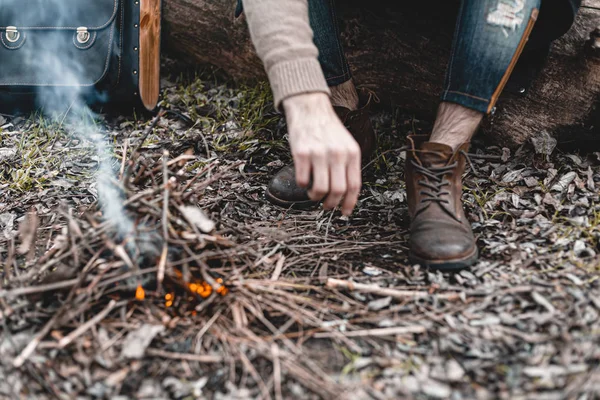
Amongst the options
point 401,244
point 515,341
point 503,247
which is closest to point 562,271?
point 503,247

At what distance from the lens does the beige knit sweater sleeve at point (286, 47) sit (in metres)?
1.65

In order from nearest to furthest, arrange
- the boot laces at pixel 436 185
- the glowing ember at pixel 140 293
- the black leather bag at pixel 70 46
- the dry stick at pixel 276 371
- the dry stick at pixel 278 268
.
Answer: the dry stick at pixel 276 371, the glowing ember at pixel 140 293, the dry stick at pixel 278 268, the boot laces at pixel 436 185, the black leather bag at pixel 70 46

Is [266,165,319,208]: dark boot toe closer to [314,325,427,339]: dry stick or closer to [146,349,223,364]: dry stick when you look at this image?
[314,325,427,339]: dry stick

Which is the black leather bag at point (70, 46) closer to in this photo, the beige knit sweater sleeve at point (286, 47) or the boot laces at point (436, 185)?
the beige knit sweater sleeve at point (286, 47)

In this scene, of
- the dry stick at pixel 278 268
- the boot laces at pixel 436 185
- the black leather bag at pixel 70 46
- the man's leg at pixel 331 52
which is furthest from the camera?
the black leather bag at pixel 70 46

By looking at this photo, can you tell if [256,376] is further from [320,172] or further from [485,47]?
[485,47]

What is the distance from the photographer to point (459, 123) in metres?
1.96

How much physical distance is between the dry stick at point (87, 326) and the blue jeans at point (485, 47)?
4.61 feet

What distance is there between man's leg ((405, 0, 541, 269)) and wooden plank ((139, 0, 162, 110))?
5.61ft

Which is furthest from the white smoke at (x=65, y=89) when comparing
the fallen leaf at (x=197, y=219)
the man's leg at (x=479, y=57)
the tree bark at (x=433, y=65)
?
the man's leg at (x=479, y=57)

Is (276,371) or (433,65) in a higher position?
(433,65)

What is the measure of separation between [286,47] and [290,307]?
0.85 metres

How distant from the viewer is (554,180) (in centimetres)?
239

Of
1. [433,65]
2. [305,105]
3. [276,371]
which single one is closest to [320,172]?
[305,105]
